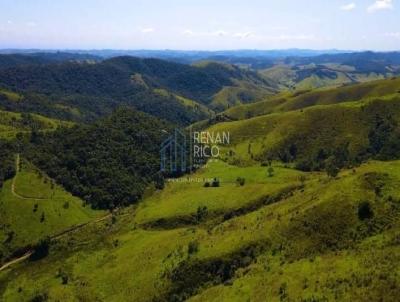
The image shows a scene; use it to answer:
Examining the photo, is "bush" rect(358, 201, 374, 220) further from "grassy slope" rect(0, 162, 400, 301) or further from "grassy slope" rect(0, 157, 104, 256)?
"grassy slope" rect(0, 157, 104, 256)

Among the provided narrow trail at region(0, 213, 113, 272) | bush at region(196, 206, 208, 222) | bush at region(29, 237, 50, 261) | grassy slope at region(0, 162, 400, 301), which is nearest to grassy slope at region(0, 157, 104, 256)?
narrow trail at region(0, 213, 113, 272)

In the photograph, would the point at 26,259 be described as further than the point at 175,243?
Yes

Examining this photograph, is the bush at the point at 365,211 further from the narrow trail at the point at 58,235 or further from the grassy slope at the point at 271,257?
the narrow trail at the point at 58,235

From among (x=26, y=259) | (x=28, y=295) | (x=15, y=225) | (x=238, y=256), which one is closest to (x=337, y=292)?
(x=238, y=256)

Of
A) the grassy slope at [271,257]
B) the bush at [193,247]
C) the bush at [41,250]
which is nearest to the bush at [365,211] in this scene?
the grassy slope at [271,257]

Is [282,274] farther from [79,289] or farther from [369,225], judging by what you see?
[79,289]

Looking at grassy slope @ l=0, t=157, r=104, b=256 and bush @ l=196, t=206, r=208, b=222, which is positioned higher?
bush @ l=196, t=206, r=208, b=222

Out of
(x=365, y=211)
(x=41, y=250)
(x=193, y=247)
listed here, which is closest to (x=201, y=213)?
(x=193, y=247)
